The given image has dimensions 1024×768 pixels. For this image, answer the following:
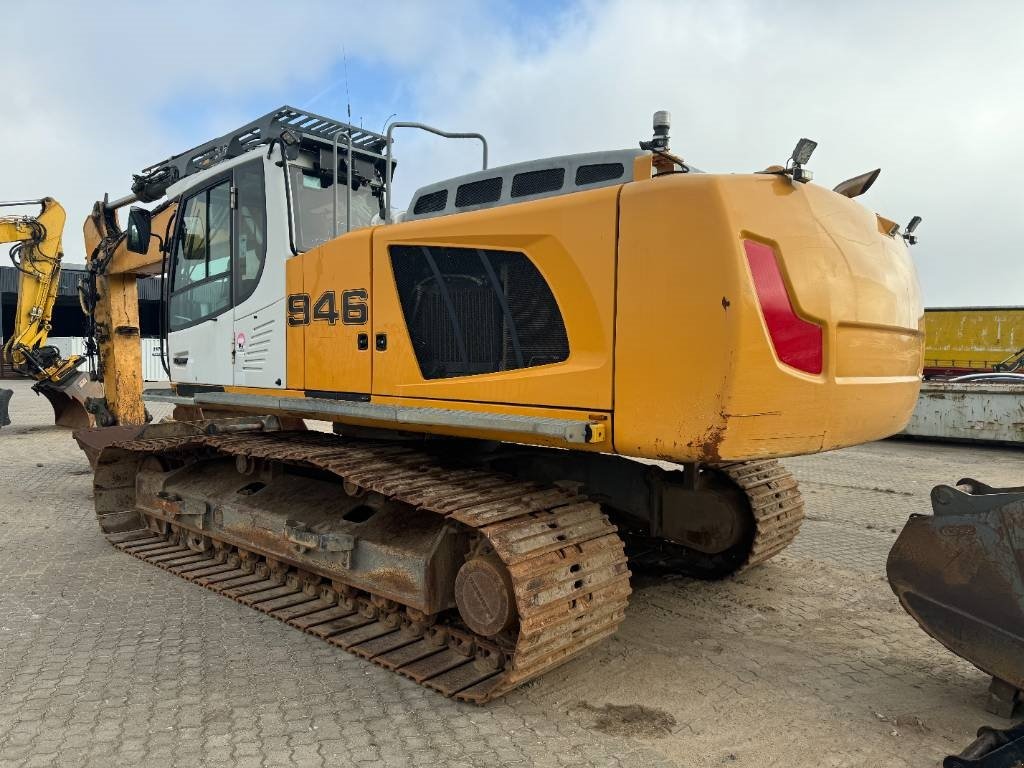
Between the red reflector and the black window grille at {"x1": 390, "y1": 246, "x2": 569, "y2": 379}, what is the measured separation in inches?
32.6

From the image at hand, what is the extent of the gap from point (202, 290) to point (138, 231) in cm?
70

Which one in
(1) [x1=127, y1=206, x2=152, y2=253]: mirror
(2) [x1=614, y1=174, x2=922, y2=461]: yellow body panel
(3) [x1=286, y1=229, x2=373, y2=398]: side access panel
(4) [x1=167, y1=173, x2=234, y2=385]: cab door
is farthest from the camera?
(1) [x1=127, y1=206, x2=152, y2=253]: mirror

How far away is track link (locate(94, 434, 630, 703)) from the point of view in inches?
121

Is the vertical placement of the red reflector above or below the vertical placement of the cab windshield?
below

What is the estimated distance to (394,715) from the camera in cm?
315

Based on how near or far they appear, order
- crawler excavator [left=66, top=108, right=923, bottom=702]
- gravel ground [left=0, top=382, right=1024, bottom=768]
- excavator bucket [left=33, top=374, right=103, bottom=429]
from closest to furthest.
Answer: crawler excavator [left=66, top=108, right=923, bottom=702] < gravel ground [left=0, top=382, right=1024, bottom=768] < excavator bucket [left=33, top=374, right=103, bottom=429]

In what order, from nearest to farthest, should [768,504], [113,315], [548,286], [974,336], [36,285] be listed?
[548,286] < [768,504] < [113,315] < [36,285] < [974,336]

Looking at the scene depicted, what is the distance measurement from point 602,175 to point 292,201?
2025 millimetres

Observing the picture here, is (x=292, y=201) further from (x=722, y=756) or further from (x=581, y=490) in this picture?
(x=722, y=756)

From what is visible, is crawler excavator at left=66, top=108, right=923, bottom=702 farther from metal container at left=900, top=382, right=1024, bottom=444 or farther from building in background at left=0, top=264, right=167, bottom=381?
building in background at left=0, top=264, right=167, bottom=381

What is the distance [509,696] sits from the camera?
3316mm

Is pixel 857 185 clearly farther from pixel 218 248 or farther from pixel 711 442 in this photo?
pixel 218 248

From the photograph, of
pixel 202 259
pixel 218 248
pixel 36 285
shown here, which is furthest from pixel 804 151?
pixel 36 285

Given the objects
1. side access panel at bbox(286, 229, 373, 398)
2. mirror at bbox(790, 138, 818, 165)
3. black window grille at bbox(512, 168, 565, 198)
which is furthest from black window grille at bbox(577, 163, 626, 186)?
side access panel at bbox(286, 229, 373, 398)
